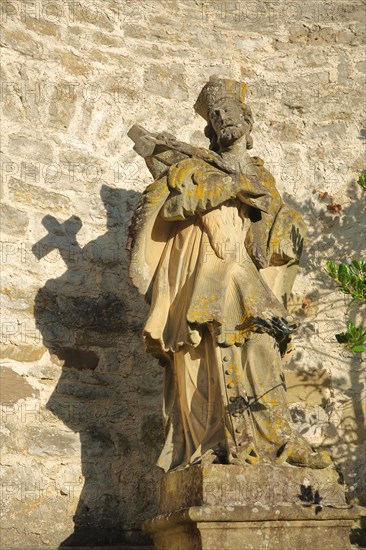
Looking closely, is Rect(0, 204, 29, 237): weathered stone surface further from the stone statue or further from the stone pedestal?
the stone pedestal

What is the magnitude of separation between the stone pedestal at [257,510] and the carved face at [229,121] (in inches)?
59.0

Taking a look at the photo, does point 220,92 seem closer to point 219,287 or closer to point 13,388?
point 219,287

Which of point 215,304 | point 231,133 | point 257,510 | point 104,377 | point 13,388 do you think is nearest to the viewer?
point 257,510

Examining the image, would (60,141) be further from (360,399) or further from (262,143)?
(360,399)

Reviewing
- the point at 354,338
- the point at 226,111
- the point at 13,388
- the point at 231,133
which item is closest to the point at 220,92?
the point at 226,111

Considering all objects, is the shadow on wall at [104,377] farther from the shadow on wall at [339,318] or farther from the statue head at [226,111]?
the statue head at [226,111]

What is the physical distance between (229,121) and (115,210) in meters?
1.29

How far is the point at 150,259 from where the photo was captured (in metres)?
4.02

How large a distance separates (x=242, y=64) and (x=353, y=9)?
2.67ft

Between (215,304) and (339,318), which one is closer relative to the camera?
(215,304)

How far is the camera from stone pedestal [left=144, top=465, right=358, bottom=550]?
3.28m

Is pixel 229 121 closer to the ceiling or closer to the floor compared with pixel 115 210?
closer to the floor

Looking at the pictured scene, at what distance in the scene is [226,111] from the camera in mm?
4070

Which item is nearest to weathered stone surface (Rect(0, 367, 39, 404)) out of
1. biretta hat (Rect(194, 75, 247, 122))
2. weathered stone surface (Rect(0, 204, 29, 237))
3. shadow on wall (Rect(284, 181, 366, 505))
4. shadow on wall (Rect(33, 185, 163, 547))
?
shadow on wall (Rect(33, 185, 163, 547))
